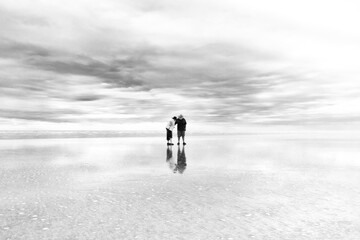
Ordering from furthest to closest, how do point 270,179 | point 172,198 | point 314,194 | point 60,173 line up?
1. point 60,173
2. point 270,179
3. point 314,194
4. point 172,198

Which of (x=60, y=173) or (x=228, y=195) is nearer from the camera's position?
(x=228, y=195)

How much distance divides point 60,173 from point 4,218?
22.4 feet

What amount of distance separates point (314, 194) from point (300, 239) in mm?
4104

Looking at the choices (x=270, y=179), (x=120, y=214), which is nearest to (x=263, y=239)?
(x=120, y=214)

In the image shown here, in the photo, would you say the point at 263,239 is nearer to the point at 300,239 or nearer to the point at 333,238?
the point at 300,239

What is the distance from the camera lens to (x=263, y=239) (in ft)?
18.8

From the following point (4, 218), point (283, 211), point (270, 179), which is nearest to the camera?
point (4, 218)

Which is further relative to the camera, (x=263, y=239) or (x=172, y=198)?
(x=172, y=198)

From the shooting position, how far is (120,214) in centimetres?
729

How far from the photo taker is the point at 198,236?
232 inches

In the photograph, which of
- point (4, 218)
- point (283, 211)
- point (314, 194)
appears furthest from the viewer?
point (314, 194)

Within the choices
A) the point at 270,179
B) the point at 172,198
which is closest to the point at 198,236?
the point at 172,198

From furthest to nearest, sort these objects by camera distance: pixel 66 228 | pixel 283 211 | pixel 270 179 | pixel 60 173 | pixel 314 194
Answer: pixel 60 173
pixel 270 179
pixel 314 194
pixel 283 211
pixel 66 228

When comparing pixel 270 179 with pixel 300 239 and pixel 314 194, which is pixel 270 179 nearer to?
pixel 314 194
